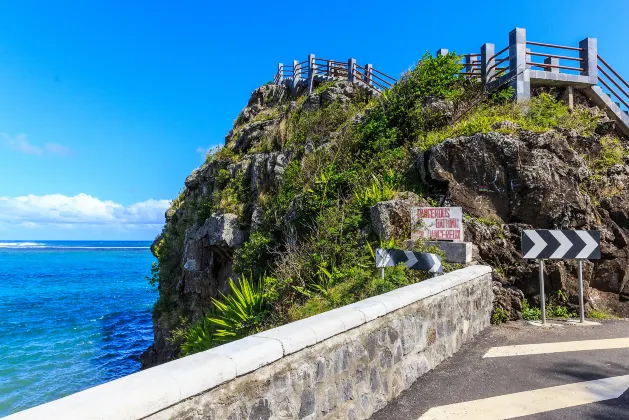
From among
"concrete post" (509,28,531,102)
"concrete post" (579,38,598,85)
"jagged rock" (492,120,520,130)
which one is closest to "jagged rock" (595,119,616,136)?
"concrete post" (579,38,598,85)

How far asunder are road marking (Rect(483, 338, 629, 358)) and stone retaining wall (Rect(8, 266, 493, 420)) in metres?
0.68

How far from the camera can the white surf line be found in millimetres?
3805

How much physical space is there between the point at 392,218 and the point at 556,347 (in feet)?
11.9

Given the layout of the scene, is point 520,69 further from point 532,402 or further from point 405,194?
point 532,402

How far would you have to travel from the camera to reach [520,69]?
11.7m

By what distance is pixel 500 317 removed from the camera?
7.25 metres

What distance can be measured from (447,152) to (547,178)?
203 centimetres

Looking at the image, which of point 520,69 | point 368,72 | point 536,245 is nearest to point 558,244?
point 536,245

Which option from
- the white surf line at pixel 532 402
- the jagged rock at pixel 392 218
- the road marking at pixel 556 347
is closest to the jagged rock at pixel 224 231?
the jagged rock at pixel 392 218

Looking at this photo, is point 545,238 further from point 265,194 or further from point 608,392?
point 265,194

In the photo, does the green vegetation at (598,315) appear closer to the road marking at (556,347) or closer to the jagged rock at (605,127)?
the road marking at (556,347)

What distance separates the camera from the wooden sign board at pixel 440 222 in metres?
6.99

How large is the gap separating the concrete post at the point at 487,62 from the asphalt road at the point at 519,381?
28.6 feet

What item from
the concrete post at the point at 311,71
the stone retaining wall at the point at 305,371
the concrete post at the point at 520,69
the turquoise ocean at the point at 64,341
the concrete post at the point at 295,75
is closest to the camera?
the stone retaining wall at the point at 305,371
